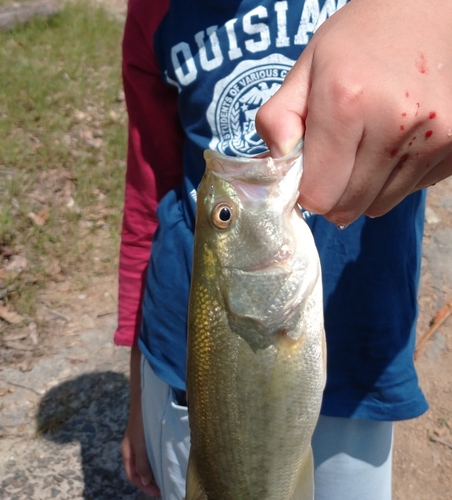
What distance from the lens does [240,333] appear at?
1203 millimetres

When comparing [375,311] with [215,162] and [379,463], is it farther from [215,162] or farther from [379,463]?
[215,162]

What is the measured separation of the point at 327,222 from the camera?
60.6 inches

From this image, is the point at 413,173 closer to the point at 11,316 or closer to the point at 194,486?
the point at 194,486

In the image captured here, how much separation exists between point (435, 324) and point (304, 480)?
249cm

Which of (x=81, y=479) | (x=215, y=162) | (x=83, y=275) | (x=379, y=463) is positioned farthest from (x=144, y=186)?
(x=83, y=275)

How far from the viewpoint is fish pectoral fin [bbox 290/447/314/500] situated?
134 centimetres

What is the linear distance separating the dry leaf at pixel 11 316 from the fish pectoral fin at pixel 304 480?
8.77 ft

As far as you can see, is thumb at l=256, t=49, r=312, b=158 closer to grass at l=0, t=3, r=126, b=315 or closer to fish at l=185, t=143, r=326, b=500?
fish at l=185, t=143, r=326, b=500

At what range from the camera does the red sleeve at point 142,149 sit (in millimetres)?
1732

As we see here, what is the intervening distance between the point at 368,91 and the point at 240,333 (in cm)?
56

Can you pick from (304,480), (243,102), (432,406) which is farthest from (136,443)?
(432,406)

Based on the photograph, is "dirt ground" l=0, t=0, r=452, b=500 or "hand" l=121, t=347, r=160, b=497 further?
"dirt ground" l=0, t=0, r=452, b=500

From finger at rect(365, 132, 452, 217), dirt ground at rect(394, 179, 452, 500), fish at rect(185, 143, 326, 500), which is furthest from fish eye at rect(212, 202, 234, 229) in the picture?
dirt ground at rect(394, 179, 452, 500)

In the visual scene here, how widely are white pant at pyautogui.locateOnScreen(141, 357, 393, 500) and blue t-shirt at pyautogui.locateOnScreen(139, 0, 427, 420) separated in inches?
4.2
